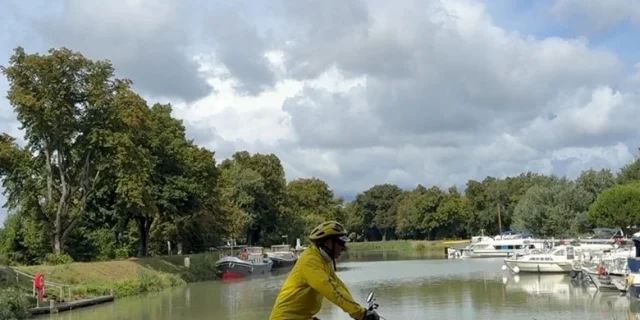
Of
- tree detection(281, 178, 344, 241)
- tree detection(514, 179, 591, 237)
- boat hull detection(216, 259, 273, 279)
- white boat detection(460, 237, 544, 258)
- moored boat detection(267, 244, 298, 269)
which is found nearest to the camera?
boat hull detection(216, 259, 273, 279)

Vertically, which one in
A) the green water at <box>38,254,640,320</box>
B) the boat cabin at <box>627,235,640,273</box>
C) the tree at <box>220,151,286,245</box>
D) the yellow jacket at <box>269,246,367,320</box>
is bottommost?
the green water at <box>38,254,640,320</box>

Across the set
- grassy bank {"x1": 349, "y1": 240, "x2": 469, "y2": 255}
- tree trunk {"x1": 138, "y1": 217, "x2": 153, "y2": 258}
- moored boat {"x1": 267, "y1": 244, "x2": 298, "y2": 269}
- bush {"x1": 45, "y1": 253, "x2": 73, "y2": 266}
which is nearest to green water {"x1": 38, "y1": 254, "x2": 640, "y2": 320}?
bush {"x1": 45, "y1": 253, "x2": 73, "y2": 266}

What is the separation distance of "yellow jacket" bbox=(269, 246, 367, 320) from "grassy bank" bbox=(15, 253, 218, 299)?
1224 inches

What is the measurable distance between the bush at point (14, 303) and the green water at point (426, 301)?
6.31 ft

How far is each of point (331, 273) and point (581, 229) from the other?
71.6 meters

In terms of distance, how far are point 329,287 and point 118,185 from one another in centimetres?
4049

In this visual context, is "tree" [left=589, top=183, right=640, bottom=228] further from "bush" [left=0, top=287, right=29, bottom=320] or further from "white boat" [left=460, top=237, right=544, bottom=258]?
"bush" [left=0, top=287, right=29, bottom=320]

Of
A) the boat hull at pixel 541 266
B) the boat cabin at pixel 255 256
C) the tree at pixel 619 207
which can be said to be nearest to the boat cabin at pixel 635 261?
the boat hull at pixel 541 266

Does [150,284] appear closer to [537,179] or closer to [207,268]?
[207,268]

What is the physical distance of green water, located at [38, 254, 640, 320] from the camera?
27.3 metres

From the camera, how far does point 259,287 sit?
152 ft

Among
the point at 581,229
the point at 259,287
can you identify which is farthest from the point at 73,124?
the point at 581,229

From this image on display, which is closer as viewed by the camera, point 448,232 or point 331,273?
point 331,273

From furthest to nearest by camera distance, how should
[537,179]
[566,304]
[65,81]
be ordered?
[537,179] < [65,81] < [566,304]
